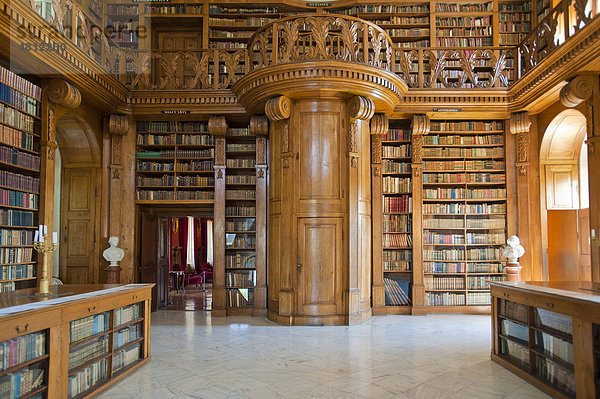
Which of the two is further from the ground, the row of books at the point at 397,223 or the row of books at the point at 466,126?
the row of books at the point at 466,126

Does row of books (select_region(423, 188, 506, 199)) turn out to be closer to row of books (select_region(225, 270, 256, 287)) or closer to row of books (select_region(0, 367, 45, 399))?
row of books (select_region(225, 270, 256, 287))

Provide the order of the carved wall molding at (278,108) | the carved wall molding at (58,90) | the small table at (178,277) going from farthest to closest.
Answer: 1. the small table at (178,277)
2. the carved wall molding at (278,108)
3. the carved wall molding at (58,90)

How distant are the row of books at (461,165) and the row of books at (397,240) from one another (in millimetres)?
1266

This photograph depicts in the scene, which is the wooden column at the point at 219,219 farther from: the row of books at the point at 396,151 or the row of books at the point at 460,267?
the row of books at the point at 460,267

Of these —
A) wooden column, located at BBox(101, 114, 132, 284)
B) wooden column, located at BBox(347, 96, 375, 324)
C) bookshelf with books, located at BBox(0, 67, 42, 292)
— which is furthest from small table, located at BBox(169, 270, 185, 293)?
bookshelf with books, located at BBox(0, 67, 42, 292)

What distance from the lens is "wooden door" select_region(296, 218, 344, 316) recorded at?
277 inches

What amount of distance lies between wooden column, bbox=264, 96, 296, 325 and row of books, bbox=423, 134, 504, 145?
108 inches

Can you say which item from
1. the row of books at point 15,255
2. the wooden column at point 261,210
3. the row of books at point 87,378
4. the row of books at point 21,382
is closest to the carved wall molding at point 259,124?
the wooden column at point 261,210

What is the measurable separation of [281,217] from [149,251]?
2939 millimetres

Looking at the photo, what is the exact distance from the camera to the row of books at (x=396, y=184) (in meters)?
8.30

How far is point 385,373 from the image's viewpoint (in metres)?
4.55

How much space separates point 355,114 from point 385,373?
155 inches

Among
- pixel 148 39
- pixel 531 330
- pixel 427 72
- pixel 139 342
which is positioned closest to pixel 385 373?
pixel 531 330

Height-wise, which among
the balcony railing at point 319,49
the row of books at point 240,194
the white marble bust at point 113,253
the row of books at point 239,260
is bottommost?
the row of books at point 239,260
